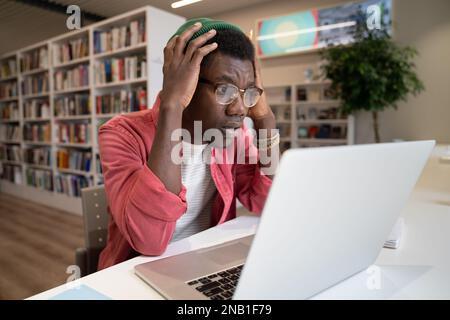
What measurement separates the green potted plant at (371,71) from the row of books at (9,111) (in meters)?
4.13

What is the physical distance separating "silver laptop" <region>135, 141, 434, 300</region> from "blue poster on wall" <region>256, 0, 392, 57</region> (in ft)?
10.7

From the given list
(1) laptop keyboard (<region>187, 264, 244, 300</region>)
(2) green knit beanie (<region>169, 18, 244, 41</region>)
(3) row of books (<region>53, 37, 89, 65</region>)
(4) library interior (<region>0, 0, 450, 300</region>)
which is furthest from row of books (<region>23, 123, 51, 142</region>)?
(1) laptop keyboard (<region>187, 264, 244, 300</region>)

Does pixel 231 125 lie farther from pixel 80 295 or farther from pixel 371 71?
pixel 371 71

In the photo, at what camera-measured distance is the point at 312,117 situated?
4.20m

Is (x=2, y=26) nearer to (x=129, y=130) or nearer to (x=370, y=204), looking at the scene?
(x=129, y=130)

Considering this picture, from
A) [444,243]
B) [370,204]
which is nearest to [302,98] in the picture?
[444,243]

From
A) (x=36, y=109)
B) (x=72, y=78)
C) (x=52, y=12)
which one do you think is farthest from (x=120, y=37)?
(x=36, y=109)

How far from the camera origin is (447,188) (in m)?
1.26

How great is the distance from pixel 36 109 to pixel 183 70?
405 cm

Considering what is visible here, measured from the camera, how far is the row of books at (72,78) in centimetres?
306

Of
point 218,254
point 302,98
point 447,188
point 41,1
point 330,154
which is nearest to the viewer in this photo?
point 330,154

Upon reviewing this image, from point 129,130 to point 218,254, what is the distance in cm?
39

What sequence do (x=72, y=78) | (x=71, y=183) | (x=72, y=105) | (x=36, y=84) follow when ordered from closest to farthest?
(x=72, y=78), (x=72, y=105), (x=71, y=183), (x=36, y=84)

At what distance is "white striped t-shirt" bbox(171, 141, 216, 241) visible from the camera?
887 millimetres
